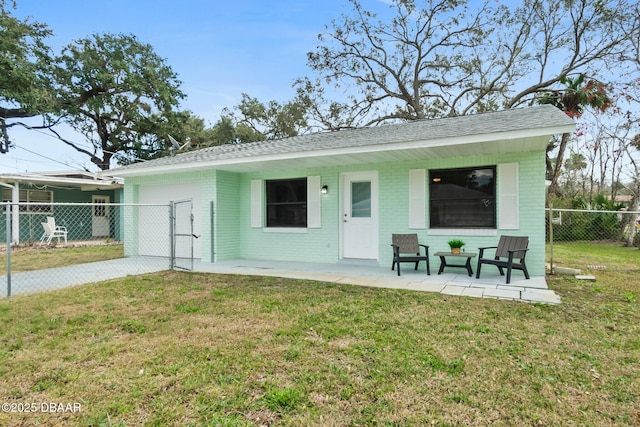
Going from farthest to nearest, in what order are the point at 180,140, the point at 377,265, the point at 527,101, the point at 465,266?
the point at 180,140 < the point at 527,101 < the point at 377,265 < the point at 465,266

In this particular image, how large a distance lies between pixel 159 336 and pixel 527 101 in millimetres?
20333

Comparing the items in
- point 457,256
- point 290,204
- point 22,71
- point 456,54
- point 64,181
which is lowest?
point 457,256

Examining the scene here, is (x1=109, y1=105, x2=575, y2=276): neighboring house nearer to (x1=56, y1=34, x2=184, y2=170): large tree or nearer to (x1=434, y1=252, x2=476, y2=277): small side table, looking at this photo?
(x1=434, y1=252, x2=476, y2=277): small side table

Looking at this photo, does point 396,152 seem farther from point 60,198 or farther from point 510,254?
point 60,198

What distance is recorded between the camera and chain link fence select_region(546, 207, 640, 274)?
384 inches

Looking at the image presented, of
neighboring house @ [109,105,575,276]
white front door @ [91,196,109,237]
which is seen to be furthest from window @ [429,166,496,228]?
white front door @ [91,196,109,237]

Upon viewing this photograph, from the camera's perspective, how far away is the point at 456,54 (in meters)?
19.0

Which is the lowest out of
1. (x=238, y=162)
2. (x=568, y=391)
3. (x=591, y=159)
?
(x=568, y=391)

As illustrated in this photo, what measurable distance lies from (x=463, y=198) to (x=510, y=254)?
5.42 feet

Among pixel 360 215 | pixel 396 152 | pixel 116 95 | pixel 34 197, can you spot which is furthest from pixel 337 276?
pixel 116 95

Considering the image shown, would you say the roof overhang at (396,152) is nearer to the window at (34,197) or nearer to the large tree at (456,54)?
the window at (34,197)

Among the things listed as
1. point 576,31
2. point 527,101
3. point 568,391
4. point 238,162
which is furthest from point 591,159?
point 568,391

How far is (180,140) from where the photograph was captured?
23.9m

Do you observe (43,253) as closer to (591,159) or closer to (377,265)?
(377,265)
